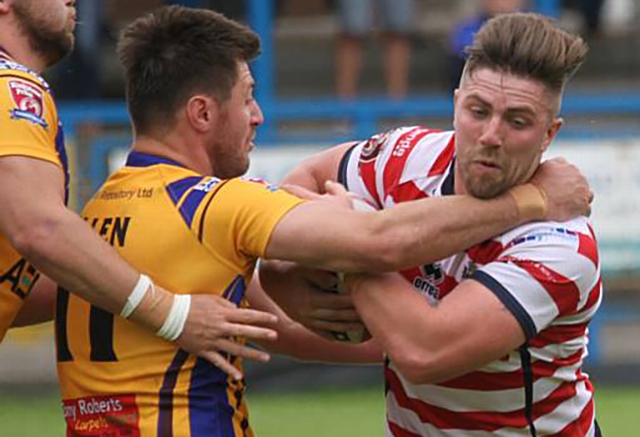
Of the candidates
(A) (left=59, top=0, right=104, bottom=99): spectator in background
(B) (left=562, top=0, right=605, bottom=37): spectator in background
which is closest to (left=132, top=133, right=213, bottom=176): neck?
(A) (left=59, top=0, right=104, bottom=99): spectator in background

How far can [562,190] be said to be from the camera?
400 centimetres

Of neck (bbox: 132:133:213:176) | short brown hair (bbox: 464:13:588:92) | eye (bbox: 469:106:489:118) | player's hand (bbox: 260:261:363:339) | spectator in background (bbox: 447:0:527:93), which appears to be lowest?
spectator in background (bbox: 447:0:527:93)

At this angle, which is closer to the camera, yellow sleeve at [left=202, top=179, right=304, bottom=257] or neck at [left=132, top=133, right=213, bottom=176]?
yellow sleeve at [left=202, top=179, right=304, bottom=257]

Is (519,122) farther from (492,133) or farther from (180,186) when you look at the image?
(180,186)

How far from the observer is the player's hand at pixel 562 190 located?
3.98 meters

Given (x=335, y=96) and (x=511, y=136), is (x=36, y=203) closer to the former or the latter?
(x=511, y=136)

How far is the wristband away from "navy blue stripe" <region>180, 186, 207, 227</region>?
0.85m

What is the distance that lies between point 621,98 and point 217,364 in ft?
21.8

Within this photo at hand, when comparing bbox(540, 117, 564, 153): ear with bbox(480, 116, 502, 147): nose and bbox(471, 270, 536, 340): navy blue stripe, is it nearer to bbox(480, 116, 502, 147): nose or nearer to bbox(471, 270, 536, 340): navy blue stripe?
bbox(480, 116, 502, 147): nose

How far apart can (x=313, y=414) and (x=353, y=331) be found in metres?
4.53

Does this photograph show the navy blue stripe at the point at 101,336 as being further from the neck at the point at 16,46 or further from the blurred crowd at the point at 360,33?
the blurred crowd at the point at 360,33

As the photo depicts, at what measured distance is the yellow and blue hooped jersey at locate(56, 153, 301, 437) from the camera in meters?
3.81

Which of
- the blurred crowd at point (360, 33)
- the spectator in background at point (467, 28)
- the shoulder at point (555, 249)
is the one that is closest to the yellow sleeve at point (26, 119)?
the shoulder at point (555, 249)

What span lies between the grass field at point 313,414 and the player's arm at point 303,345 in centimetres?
341
